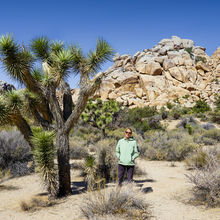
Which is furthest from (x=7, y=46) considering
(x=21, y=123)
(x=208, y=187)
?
(x=208, y=187)

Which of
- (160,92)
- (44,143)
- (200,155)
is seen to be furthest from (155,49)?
(44,143)

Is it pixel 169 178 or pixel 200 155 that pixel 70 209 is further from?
pixel 200 155

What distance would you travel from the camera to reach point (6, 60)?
541 cm

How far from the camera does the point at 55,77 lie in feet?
18.9

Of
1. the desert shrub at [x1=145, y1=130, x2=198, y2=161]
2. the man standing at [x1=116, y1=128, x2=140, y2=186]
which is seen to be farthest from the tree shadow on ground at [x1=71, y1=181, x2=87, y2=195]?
the desert shrub at [x1=145, y1=130, x2=198, y2=161]

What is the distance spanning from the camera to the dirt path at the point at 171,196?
422cm

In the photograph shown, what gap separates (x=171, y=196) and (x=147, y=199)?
28.6 inches

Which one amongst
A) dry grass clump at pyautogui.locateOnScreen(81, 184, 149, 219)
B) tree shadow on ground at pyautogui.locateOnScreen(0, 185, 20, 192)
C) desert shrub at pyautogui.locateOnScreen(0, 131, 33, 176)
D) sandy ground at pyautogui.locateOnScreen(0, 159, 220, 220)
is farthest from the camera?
desert shrub at pyautogui.locateOnScreen(0, 131, 33, 176)

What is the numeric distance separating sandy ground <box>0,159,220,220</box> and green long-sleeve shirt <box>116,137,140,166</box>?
105 cm

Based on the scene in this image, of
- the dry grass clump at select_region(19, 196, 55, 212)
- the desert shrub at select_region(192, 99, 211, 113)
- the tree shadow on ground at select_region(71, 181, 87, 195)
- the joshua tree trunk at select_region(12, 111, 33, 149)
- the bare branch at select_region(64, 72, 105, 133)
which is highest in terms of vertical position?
the desert shrub at select_region(192, 99, 211, 113)

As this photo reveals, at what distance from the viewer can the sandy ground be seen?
14.2 feet

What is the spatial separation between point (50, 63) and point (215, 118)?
76.5ft

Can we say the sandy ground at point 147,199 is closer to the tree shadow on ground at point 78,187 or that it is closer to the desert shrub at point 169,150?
the tree shadow on ground at point 78,187

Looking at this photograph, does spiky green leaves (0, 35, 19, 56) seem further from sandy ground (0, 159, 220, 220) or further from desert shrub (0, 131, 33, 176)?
desert shrub (0, 131, 33, 176)
